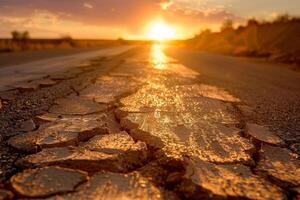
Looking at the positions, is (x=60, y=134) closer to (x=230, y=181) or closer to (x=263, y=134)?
(x=230, y=181)

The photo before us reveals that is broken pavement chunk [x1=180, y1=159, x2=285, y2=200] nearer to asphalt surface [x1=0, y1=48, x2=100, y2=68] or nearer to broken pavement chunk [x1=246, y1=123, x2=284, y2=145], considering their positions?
broken pavement chunk [x1=246, y1=123, x2=284, y2=145]

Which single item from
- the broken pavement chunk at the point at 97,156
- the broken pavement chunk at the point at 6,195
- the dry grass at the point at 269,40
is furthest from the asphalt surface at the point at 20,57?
the dry grass at the point at 269,40

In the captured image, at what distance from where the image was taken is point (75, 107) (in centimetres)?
302

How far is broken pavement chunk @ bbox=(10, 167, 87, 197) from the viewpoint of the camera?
1.43 metres

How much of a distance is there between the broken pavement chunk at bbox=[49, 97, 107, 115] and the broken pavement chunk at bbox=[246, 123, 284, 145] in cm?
122

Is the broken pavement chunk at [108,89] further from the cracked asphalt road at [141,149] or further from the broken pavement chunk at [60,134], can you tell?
the broken pavement chunk at [60,134]

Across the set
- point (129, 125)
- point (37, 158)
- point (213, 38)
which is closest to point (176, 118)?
point (129, 125)

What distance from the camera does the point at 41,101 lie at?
10.8 feet

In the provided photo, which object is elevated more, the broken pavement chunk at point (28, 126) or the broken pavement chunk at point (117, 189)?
the broken pavement chunk at point (117, 189)

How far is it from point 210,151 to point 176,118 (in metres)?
0.80

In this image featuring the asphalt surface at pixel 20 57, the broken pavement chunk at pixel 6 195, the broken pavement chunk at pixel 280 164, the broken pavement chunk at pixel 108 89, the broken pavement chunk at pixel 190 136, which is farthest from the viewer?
the asphalt surface at pixel 20 57

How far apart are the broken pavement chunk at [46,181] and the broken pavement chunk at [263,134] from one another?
50.0 inches

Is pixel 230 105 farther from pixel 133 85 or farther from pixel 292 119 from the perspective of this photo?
pixel 133 85

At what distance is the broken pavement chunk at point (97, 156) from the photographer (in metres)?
1.70
